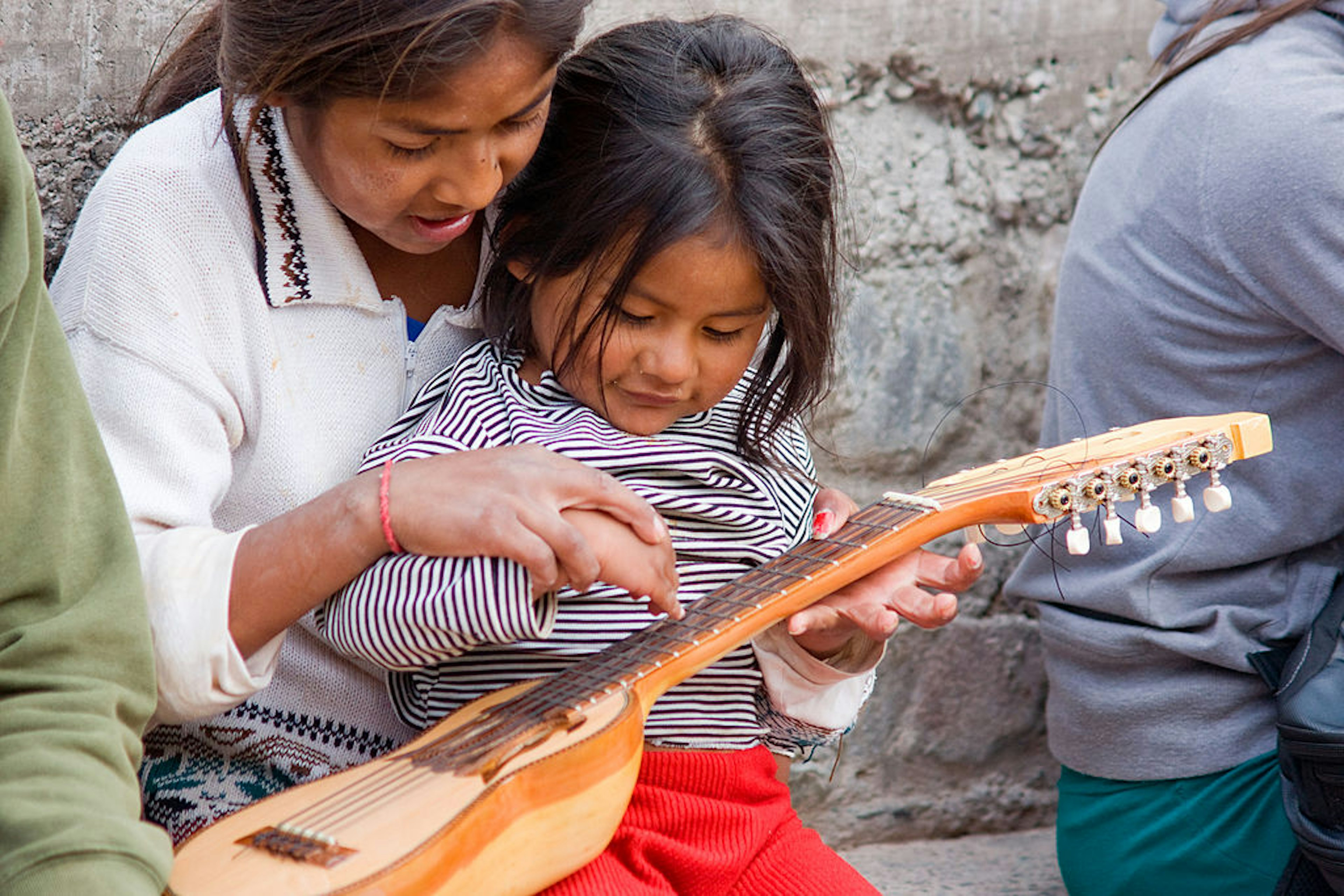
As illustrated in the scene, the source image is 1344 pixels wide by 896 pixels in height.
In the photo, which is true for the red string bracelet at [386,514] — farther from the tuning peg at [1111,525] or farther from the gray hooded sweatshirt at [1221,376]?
the gray hooded sweatshirt at [1221,376]

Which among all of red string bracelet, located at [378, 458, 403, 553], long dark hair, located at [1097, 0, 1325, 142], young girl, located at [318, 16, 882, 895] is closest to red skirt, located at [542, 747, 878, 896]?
young girl, located at [318, 16, 882, 895]

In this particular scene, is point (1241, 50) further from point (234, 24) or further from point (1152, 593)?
point (234, 24)

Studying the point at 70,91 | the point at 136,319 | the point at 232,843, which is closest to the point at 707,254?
the point at 136,319

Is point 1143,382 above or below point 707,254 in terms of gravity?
below

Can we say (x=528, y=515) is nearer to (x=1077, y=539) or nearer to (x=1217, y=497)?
(x=1077, y=539)

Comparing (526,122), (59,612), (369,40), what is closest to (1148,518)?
(526,122)

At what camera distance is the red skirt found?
144 centimetres

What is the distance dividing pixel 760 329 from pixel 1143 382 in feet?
2.14

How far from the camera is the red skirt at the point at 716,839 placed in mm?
1437

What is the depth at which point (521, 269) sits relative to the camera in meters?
1.63

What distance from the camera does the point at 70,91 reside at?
5.90ft

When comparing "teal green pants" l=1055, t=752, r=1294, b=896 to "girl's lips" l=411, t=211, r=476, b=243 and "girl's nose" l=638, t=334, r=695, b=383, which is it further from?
"girl's lips" l=411, t=211, r=476, b=243

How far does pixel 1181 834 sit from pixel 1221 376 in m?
0.63

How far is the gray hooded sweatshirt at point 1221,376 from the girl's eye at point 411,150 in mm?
1044
